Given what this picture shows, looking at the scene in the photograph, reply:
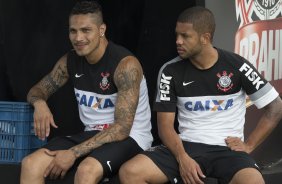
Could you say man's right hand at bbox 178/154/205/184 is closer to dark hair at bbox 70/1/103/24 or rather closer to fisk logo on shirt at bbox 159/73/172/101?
fisk logo on shirt at bbox 159/73/172/101

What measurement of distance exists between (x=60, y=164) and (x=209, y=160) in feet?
3.28

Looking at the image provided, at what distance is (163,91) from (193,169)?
1.95 ft

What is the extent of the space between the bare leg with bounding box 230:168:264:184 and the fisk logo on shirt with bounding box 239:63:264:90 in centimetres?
64

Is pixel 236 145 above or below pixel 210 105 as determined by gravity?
below

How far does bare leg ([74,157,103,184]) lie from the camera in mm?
5375

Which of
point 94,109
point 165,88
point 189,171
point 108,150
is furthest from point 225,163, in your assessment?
point 94,109

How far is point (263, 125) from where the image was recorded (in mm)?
5633

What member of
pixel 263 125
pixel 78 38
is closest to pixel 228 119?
pixel 263 125

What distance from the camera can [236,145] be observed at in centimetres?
555

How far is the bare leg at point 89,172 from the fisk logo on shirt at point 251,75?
1.14 m

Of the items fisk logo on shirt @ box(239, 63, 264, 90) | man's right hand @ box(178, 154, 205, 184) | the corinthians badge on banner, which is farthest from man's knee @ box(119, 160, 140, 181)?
the corinthians badge on banner

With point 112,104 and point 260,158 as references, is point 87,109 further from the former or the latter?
point 260,158

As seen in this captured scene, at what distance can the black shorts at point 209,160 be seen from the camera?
5.28m

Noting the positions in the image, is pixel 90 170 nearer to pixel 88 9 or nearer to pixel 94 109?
pixel 94 109
